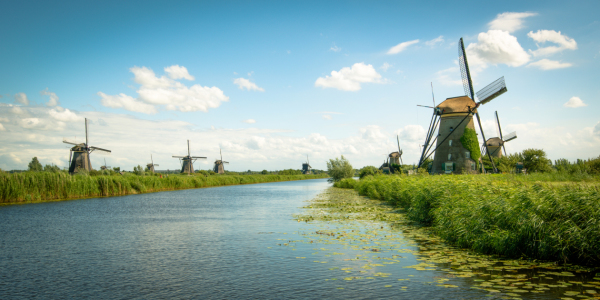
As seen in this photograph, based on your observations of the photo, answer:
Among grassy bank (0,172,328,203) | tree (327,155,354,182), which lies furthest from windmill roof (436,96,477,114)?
grassy bank (0,172,328,203)

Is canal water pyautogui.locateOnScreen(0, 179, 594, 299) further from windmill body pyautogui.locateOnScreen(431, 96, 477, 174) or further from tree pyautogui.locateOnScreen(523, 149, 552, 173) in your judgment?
tree pyautogui.locateOnScreen(523, 149, 552, 173)

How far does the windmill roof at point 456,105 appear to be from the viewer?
35.3m

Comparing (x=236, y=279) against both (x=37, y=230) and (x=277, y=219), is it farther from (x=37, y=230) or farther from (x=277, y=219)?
(x=37, y=230)

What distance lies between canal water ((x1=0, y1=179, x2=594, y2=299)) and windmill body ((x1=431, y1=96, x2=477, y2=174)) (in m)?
22.9

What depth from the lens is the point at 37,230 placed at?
1509 centimetres

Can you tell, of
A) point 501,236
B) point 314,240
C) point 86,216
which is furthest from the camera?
point 86,216

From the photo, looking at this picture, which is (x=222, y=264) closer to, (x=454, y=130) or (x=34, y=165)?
(x=454, y=130)

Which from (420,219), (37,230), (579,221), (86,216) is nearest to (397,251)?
(579,221)

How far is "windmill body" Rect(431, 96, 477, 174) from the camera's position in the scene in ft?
113

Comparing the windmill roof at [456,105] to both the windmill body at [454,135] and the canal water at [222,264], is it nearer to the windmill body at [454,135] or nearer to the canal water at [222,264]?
the windmill body at [454,135]

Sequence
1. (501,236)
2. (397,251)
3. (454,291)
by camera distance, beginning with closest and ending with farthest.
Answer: (454,291) < (501,236) < (397,251)

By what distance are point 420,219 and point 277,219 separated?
720cm

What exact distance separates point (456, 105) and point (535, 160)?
11.9 m

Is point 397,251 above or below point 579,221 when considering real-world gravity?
below
